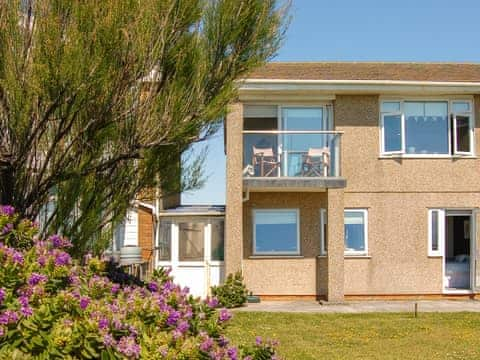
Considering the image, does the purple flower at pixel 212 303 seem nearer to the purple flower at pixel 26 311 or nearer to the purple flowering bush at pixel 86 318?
the purple flowering bush at pixel 86 318

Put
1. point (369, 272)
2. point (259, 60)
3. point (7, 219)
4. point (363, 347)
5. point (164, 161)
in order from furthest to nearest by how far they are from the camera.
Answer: point (369, 272) → point (363, 347) → point (164, 161) → point (259, 60) → point (7, 219)

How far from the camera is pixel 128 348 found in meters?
4.55

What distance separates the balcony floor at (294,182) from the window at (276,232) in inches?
55.4

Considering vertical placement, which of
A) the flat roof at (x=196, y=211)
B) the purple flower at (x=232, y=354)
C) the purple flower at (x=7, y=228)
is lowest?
the purple flower at (x=232, y=354)

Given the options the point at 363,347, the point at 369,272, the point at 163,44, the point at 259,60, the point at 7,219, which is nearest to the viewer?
the point at 7,219

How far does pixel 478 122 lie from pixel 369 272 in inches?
218

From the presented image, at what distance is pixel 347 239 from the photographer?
784 inches

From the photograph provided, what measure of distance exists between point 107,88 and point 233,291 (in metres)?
12.9

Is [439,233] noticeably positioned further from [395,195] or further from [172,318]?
[172,318]

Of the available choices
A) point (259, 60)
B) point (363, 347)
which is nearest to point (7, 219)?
point (259, 60)

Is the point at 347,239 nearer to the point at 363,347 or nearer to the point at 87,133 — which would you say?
the point at 363,347

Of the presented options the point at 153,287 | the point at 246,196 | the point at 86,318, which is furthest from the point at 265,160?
the point at 86,318

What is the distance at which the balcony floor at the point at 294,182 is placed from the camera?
18.7 meters

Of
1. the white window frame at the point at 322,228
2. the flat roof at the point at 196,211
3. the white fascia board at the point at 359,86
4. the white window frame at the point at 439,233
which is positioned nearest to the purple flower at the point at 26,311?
the white fascia board at the point at 359,86
